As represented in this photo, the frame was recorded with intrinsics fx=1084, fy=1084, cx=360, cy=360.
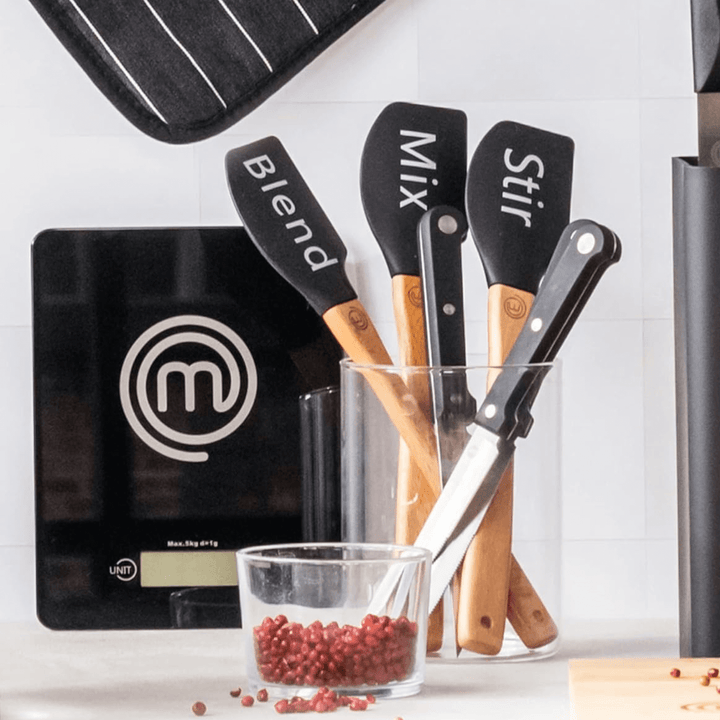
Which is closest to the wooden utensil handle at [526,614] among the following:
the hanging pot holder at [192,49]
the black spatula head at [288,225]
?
the black spatula head at [288,225]

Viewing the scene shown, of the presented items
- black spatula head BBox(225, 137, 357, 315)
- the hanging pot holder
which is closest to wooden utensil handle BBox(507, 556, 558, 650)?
black spatula head BBox(225, 137, 357, 315)

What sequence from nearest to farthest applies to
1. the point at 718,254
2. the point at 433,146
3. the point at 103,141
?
the point at 718,254 → the point at 433,146 → the point at 103,141

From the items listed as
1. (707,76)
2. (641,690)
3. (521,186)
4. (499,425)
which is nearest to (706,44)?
(707,76)

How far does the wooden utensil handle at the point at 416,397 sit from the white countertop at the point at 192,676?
3.2 inches

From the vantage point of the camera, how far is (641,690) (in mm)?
592

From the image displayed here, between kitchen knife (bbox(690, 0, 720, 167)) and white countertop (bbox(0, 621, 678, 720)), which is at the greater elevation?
kitchen knife (bbox(690, 0, 720, 167))

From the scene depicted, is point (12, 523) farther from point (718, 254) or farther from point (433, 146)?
point (718, 254)

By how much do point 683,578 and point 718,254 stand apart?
21 centimetres

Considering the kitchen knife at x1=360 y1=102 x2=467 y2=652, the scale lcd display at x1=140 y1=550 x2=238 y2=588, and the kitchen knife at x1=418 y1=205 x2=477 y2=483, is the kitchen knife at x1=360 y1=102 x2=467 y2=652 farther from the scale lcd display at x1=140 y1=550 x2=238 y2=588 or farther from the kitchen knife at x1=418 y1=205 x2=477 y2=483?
the scale lcd display at x1=140 y1=550 x2=238 y2=588

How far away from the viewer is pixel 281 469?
89cm

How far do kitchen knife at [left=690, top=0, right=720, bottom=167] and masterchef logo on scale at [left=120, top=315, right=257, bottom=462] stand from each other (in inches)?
15.7

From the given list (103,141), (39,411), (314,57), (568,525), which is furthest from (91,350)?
(568,525)

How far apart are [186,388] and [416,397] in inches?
9.2

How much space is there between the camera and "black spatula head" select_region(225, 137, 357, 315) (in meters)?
0.80
